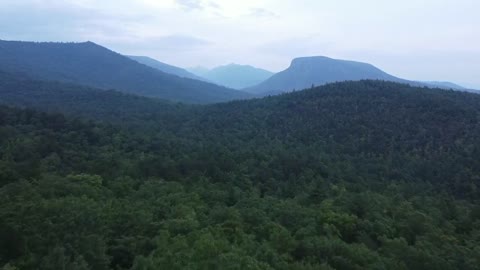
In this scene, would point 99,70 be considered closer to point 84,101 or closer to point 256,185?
point 84,101

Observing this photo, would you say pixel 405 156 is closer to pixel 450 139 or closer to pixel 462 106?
pixel 450 139

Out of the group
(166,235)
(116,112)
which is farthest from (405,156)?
(116,112)

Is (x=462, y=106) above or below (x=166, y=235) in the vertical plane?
above

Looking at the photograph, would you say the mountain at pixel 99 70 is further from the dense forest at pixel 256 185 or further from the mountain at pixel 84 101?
the dense forest at pixel 256 185

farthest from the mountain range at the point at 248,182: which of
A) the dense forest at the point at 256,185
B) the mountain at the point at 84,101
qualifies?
the mountain at the point at 84,101

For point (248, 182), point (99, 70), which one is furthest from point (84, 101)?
point (99, 70)

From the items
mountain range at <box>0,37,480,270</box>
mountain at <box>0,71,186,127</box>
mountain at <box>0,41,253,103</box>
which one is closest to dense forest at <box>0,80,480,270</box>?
mountain range at <box>0,37,480,270</box>

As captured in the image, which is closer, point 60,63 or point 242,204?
point 242,204

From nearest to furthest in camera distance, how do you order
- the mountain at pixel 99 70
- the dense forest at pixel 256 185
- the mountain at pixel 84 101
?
the dense forest at pixel 256 185 → the mountain at pixel 84 101 → the mountain at pixel 99 70
